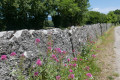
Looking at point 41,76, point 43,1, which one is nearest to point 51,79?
point 41,76

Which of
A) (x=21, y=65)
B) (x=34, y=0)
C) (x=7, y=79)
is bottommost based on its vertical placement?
(x=7, y=79)

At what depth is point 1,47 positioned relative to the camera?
272 cm

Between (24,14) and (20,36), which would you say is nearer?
(20,36)

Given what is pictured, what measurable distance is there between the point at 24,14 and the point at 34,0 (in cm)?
313

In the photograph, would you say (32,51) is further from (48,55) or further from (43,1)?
(43,1)

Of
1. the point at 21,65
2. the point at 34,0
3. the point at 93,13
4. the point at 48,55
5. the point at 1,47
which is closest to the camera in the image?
the point at 1,47

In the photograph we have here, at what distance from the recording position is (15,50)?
3.00 m

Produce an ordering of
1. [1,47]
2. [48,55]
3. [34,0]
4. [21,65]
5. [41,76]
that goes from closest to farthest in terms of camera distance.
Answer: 1. [1,47]
2. [21,65]
3. [41,76]
4. [48,55]
5. [34,0]

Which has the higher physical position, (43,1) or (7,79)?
(43,1)

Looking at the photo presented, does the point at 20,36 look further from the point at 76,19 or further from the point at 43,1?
the point at 76,19

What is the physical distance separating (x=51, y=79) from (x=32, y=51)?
923 mm

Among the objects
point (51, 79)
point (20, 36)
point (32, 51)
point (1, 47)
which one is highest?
point (20, 36)

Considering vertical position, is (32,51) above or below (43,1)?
below

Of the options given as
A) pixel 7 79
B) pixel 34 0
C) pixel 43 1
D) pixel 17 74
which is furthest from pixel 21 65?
pixel 43 1
